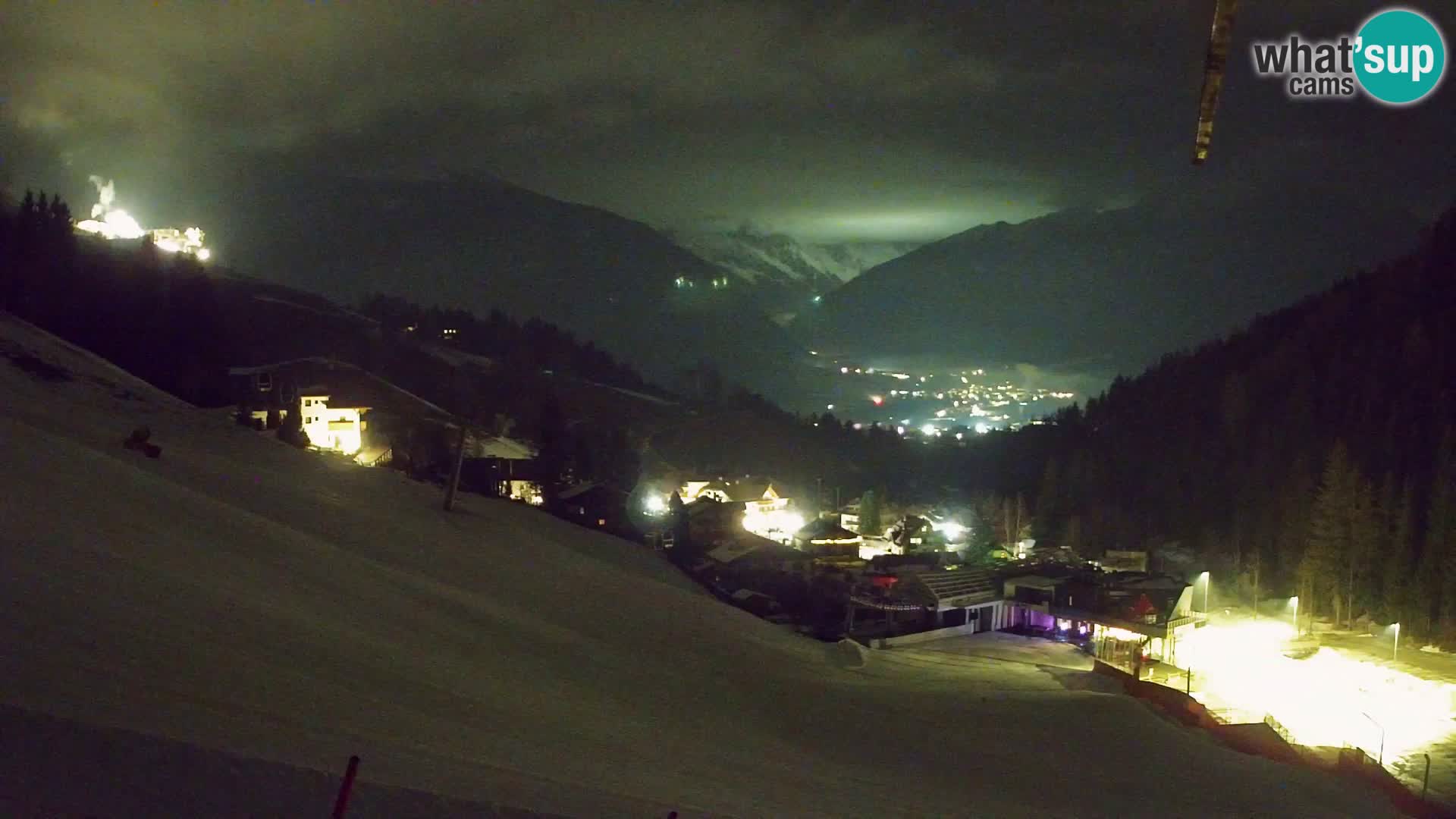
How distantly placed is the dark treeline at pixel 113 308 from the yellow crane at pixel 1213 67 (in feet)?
107

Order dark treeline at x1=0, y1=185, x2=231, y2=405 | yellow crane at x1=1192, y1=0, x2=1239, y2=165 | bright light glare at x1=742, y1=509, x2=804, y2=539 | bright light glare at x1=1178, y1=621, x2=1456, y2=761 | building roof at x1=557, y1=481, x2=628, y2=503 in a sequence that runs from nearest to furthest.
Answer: yellow crane at x1=1192, y1=0, x2=1239, y2=165 → bright light glare at x1=1178, y1=621, x2=1456, y2=761 → dark treeline at x1=0, y1=185, x2=231, y2=405 → building roof at x1=557, y1=481, x2=628, y2=503 → bright light glare at x1=742, y1=509, x2=804, y2=539

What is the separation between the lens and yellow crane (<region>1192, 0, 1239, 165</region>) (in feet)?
34.0

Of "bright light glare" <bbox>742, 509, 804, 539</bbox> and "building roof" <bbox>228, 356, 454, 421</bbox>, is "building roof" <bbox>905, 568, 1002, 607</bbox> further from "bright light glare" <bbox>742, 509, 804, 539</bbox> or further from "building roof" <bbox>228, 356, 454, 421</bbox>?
"building roof" <bbox>228, 356, 454, 421</bbox>

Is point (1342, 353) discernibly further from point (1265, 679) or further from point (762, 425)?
point (762, 425)

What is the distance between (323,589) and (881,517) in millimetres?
42449

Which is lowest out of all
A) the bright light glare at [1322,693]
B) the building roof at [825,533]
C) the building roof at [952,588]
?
the bright light glare at [1322,693]

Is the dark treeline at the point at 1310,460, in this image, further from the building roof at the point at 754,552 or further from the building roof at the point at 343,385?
the building roof at the point at 343,385

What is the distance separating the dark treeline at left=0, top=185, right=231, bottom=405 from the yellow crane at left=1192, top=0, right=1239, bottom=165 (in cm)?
3259

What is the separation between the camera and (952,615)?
2795 centimetres

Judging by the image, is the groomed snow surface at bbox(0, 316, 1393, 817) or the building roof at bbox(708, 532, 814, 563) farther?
the building roof at bbox(708, 532, 814, 563)

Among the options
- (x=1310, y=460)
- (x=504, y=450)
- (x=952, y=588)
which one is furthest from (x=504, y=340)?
(x=952, y=588)

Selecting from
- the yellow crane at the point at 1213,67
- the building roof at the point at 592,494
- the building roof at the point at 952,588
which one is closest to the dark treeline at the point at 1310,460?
the building roof at the point at 952,588

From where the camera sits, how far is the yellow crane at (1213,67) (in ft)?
34.0

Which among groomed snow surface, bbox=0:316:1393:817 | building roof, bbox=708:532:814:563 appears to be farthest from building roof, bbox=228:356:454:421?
groomed snow surface, bbox=0:316:1393:817
